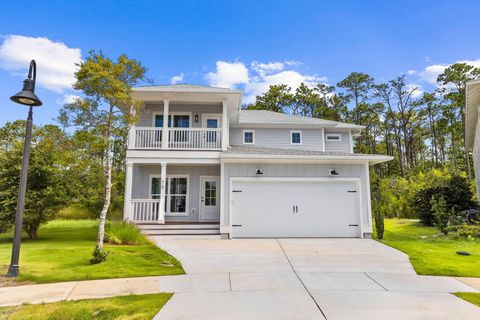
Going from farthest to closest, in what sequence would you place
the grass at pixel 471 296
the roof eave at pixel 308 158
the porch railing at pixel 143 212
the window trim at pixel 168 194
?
the window trim at pixel 168 194 → the porch railing at pixel 143 212 → the roof eave at pixel 308 158 → the grass at pixel 471 296

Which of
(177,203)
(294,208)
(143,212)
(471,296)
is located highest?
(177,203)

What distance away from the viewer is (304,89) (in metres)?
29.6

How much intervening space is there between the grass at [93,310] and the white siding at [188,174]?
8183 mm

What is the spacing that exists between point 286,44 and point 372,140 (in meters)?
18.3

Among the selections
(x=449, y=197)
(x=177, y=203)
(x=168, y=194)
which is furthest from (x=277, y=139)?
(x=449, y=197)

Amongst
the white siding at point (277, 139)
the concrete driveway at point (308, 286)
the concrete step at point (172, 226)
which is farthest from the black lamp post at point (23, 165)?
the white siding at point (277, 139)

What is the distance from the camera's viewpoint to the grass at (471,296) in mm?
4353

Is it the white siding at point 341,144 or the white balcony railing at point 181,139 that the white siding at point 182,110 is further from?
the white siding at point 341,144

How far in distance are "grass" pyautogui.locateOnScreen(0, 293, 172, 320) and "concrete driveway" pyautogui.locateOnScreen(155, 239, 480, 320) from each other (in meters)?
0.27

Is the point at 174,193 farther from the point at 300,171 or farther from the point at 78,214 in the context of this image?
the point at 78,214

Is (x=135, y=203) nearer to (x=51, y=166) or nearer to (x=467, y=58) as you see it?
(x=51, y=166)

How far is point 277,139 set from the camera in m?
14.9

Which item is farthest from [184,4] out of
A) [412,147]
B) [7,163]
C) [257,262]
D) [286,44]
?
[412,147]

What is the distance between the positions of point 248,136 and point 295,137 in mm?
2520
